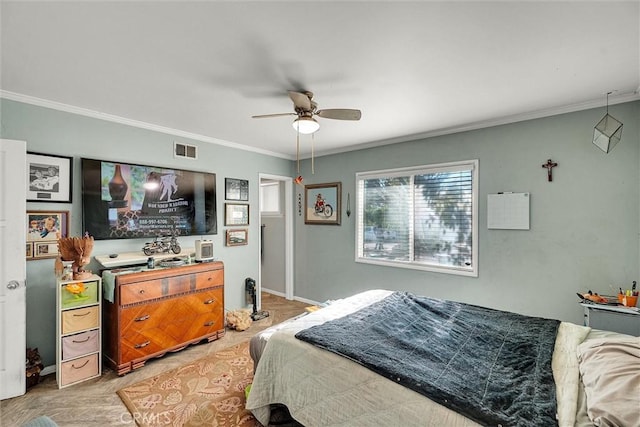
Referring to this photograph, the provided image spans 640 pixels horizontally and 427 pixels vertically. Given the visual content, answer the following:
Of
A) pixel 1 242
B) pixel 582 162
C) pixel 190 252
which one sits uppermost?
pixel 582 162

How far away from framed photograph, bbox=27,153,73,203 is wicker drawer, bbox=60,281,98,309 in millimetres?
823

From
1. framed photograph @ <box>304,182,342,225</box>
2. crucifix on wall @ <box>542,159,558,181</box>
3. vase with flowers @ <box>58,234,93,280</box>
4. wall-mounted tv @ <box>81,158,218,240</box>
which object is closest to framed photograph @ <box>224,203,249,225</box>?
wall-mounted tv @ <box>81,158,218,240</box>

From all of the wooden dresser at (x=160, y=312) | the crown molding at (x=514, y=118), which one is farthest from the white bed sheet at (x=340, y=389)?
the crown molding at (x=514, y=118)

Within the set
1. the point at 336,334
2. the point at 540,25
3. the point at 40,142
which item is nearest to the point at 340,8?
the point at 540,25

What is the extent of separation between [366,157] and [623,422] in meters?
3.54

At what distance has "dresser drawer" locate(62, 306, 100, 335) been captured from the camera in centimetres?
237

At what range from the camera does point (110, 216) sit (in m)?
2.89

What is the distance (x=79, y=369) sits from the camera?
7.98 feet

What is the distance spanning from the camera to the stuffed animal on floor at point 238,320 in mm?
3629

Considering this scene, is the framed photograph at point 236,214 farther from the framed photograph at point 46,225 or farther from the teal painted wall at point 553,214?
the teal painted wall at point 553,214

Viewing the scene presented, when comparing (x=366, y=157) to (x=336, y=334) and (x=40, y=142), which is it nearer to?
(x=336, y=334)

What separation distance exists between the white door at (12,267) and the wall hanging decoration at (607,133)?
4.70 m

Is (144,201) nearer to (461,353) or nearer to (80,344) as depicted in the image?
(80,344)

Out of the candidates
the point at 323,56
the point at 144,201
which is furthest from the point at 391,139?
the point at 144,201
